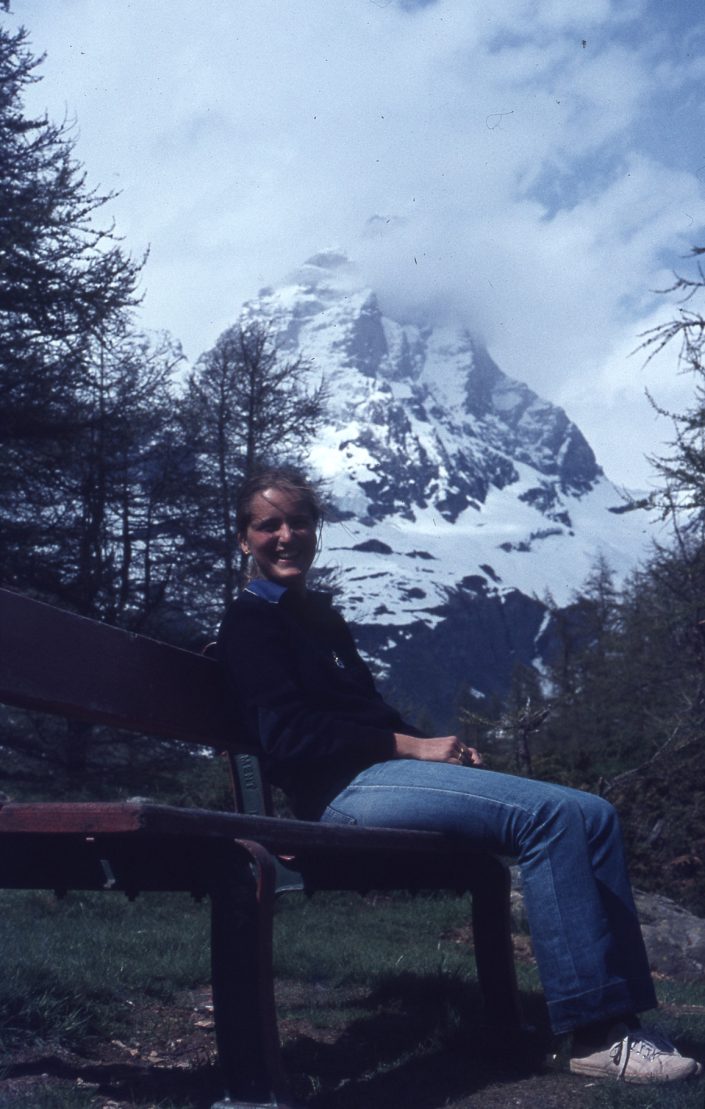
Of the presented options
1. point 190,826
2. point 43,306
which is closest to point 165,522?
point 43,306

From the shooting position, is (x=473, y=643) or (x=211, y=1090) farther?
(x=473, y=643)

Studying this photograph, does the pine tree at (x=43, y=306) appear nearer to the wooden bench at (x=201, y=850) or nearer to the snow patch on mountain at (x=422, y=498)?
the wooden bench at (x=201, y=850)

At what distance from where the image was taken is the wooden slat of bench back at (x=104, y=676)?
2543 mm

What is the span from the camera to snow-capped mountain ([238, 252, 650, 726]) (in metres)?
117

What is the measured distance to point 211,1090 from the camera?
2654 millimetres

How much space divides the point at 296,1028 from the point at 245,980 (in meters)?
1.30

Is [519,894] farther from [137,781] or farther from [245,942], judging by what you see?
[137,781]

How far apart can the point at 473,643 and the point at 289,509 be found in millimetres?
120950

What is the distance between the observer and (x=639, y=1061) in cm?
248

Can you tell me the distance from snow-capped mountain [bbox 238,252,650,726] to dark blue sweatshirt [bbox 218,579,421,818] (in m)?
79.3

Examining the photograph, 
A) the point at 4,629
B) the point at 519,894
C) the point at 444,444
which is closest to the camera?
the point at 4,629

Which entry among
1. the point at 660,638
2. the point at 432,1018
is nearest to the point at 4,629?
the point at 432,1018

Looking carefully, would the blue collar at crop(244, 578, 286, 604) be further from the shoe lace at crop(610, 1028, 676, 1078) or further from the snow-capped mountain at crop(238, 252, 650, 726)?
the snow-capped mountain at crop(238, 252, 650, 726)

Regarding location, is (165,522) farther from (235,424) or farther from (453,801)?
(453,801)
